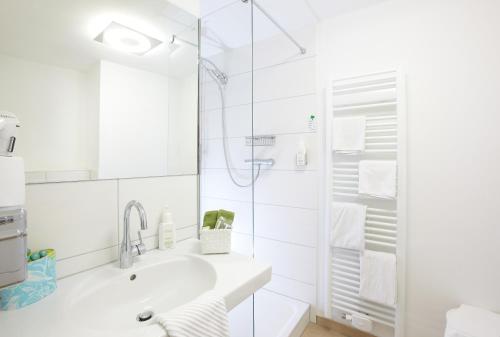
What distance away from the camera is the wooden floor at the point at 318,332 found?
5.86 feet

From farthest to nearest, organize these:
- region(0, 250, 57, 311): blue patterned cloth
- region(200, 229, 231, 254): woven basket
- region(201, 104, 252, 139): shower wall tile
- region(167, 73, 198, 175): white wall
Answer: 1. region(201, 104, 252, 139): shower wall tile
2. region(167, 73, 198, 175): white wall
3. region(200, 229, 231, 254): woven basket
4. region(0, 250, 57, 311): blue patterned cloth

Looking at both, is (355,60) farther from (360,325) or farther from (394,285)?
(360,325)

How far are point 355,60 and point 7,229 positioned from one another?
196 centimetres

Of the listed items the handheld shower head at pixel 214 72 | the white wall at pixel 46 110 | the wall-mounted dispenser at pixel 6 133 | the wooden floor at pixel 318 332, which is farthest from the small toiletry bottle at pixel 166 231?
the wooden floor at pixel 318 332

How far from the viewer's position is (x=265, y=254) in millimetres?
2131

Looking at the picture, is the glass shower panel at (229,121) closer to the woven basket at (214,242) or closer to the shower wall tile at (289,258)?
the woven basket at (214,242)

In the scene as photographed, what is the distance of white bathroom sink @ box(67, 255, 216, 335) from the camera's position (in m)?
0.79

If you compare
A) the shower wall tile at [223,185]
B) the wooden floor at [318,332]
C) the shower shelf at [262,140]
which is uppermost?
the shower shelf at [262,140]

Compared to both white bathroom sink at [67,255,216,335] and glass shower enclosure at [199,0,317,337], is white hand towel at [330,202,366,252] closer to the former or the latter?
glass shower enclosure at [199,0,317,337]

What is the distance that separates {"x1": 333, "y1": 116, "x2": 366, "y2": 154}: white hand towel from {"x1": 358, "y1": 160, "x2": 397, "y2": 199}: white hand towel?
11cm

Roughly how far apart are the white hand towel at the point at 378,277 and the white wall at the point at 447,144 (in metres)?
0.14

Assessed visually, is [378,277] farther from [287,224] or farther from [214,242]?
[214,242]

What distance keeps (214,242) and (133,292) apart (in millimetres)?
365

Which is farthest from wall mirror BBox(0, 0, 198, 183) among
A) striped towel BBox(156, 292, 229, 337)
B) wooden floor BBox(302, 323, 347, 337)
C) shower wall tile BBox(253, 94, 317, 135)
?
wooden floor BBox(302, 323, 347, 337)
